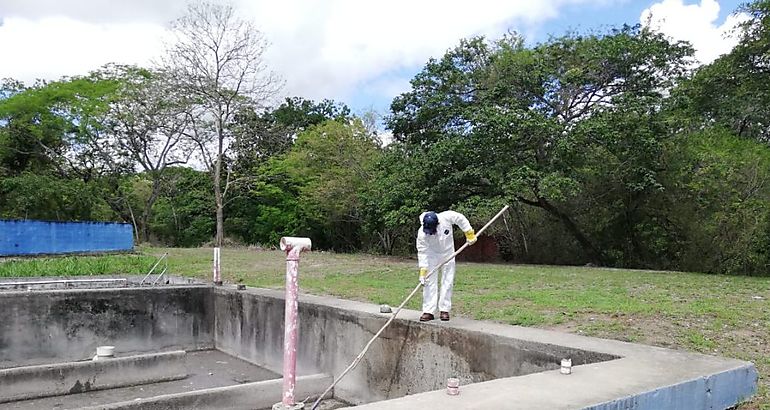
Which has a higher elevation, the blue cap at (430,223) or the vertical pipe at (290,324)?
the blue cap at (430,223)

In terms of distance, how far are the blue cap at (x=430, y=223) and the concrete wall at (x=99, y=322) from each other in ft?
17.9

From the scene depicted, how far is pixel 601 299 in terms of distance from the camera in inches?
328

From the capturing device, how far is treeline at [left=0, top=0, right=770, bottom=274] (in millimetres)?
15031

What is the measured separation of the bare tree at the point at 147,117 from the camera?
2528 centimetres

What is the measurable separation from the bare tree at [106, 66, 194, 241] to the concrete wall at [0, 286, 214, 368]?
16.8 metres

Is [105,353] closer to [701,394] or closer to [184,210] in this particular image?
[701,394]

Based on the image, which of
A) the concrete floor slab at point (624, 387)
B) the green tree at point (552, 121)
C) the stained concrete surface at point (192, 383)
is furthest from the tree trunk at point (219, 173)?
the concrete floor slab at point (624, 387)

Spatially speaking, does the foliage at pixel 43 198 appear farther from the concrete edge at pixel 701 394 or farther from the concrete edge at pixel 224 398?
the concrete edge at pixel 701 394

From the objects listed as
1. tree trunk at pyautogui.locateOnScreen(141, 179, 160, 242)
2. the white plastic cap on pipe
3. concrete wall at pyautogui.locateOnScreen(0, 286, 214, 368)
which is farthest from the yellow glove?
tree trunk at pyautogui.locateOnScreen(141, 179, 160, 242)

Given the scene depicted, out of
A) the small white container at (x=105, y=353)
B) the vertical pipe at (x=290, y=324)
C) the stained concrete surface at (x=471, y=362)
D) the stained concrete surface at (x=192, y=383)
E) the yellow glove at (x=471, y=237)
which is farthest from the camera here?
the small white container at (x=105, y=353)

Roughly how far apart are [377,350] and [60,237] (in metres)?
14.0

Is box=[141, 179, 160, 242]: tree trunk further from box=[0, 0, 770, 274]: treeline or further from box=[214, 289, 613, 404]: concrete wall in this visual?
box=[214, 289, 613, 404]: concrete wall

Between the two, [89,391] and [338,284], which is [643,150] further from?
[89,391]

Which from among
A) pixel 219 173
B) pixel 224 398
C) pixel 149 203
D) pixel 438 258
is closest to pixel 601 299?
pixel 438 258
